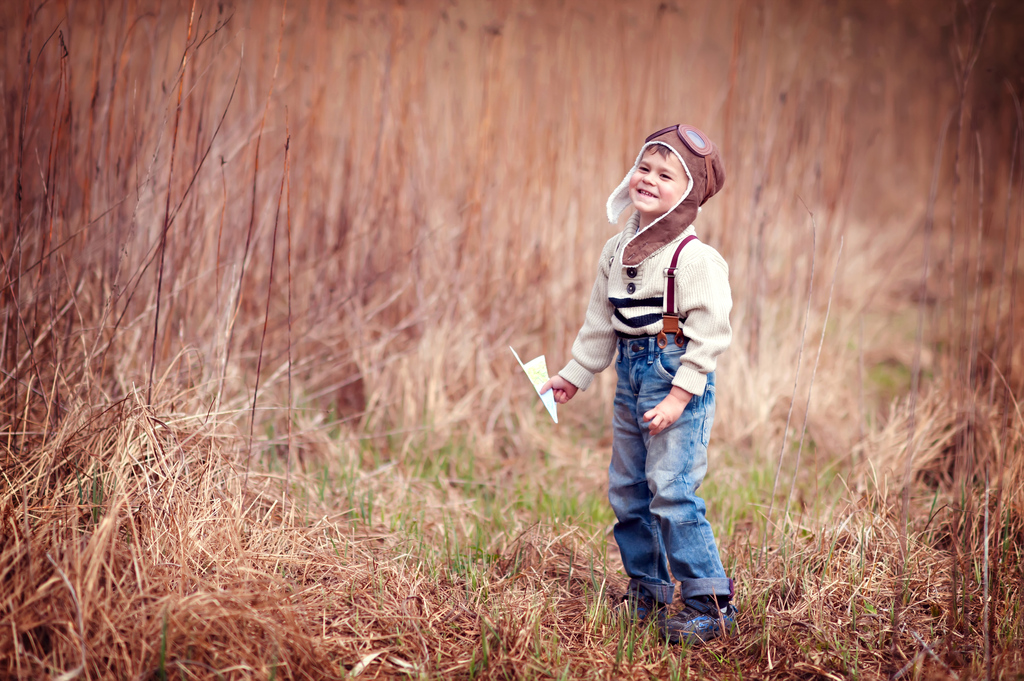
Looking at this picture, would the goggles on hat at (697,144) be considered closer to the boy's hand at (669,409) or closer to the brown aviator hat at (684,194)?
the brown aviator hat at (684,194)

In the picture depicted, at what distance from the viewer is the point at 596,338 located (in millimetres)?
1858

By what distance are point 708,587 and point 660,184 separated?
95 cm

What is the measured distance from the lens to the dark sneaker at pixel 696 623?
1.79 metres

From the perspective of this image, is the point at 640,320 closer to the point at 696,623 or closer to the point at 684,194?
the point at 684,194

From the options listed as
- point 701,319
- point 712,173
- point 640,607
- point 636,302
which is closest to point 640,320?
point 636,302

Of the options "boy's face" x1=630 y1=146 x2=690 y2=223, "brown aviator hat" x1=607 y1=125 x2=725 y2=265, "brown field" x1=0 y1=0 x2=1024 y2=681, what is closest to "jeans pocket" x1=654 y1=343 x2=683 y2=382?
"brown aviator hat" x1=607 y1=125 x2=725 y2=265

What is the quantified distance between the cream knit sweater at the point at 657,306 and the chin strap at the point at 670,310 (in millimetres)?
10

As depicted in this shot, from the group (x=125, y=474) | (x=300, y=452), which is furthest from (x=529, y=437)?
(x=125, y=474)

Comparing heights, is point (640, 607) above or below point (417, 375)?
below

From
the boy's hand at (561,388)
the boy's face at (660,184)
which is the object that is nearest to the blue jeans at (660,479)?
the boy's hand at (561,388)

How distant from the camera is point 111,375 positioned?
242 centimetres

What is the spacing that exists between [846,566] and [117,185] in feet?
7.97

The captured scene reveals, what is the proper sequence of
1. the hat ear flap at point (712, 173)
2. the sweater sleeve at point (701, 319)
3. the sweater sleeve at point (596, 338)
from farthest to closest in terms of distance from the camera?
the sweater sleeve at point (596, 338) → the hat ear flap at point (712, 173) → the sweater sleeve at point (701, 319)

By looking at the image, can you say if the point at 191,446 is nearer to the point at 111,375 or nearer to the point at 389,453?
the point at 111,375
